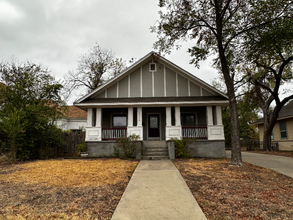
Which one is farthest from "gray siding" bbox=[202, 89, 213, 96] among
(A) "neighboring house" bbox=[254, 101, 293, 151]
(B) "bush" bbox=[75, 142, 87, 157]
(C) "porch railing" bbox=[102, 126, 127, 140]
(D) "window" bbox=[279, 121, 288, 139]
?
(D) "window" bbox=[279, 121, 288, 139]

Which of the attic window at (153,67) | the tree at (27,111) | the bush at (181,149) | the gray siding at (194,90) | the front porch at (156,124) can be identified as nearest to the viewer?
the tree at (27,111)

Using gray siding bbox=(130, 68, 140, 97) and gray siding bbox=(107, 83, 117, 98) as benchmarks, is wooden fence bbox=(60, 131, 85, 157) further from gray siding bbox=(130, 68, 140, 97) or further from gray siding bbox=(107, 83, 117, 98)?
gray siding bbox=(130, 68, 140, 97)

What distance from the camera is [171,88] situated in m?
12.5

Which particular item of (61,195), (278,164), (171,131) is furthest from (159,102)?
(61,195)

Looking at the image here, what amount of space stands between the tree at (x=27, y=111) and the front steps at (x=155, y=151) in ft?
17.6

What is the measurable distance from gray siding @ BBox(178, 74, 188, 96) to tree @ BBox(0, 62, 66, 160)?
8326 millimetres

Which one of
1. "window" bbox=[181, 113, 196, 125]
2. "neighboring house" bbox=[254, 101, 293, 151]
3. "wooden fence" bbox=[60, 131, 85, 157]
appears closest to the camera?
"wooden fence" bbox=[60, 131, 85, 157]

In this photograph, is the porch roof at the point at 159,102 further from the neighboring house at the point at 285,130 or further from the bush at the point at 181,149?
the neighboring house at the point at 285,130

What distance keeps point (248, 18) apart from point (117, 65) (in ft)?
59.5

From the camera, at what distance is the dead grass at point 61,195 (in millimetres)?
3145

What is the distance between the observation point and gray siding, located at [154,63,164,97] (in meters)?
12.4

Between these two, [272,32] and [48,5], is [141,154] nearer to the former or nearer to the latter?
[272,32]

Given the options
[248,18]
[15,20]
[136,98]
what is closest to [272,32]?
[248,18]

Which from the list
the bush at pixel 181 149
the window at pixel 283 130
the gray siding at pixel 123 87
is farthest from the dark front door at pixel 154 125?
the window at pixel 283 130
